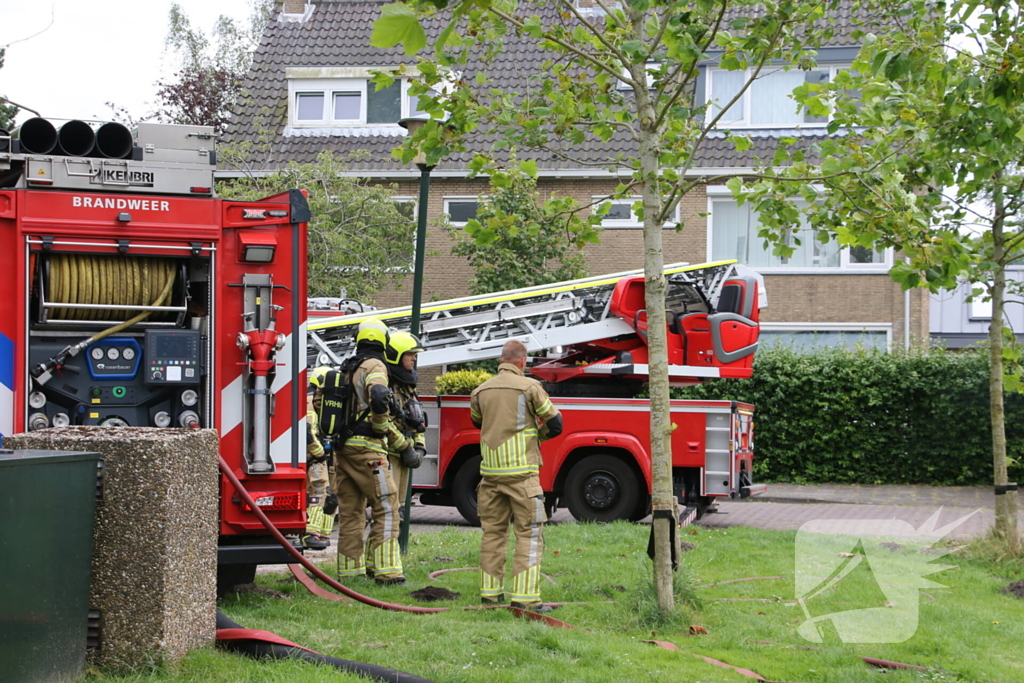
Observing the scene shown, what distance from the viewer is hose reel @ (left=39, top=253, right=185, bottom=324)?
6211 mm

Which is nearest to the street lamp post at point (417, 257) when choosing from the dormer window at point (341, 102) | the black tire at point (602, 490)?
the black tire at point (602, 490)

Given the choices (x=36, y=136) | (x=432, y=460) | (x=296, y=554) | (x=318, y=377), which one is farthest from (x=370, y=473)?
(x=432, y=460)

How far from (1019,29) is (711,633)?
3.88m

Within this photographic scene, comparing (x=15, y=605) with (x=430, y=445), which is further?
(x=430, y=445)

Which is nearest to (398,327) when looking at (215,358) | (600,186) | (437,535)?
(437,535)

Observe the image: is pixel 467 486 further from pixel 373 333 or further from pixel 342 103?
pixel 342 103

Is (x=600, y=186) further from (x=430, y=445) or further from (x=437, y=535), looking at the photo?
(x=437, y=535)

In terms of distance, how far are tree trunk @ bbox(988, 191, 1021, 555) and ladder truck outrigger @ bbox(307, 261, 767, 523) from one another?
107 inches

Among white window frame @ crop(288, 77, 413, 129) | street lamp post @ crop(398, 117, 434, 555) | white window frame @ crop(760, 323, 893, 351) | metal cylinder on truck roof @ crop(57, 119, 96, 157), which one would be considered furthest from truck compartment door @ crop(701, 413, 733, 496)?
white window frame @ crop(288, 77, 413, 129)

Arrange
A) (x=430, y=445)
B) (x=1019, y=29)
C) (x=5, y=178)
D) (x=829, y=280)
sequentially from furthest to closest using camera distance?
1. (x=829, y=280)
2. (x=430, y=445)
3. (x=5, y=178)
4. (x=1019, y=29)

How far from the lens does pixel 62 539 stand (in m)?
4.22

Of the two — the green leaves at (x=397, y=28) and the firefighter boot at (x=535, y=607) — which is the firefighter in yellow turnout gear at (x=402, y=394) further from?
the green leaves at (x=397, y=28)

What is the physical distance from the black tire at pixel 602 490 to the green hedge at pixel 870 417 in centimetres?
585

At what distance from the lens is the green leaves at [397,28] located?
3.22 metres
